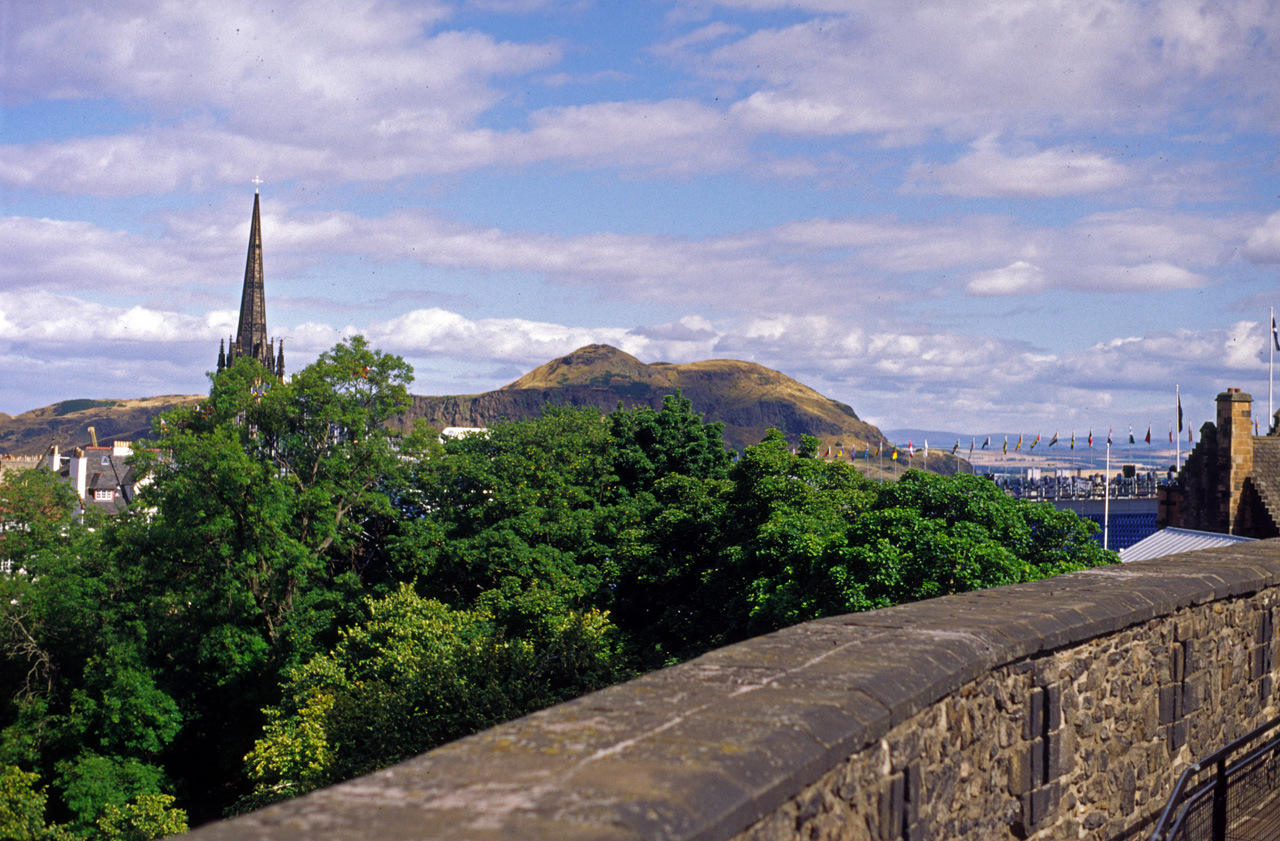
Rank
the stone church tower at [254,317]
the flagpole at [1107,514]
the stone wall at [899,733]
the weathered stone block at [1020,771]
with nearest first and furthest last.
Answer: the stone wall at [899,733] < the weathered stone block at [1020,771] < the flagpole at [1107,514] < the stone church tower at [254,317]

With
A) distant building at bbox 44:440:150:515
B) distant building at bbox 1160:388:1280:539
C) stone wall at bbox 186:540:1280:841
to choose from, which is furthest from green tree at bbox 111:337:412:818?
distant building at bbox 44:440:150:515

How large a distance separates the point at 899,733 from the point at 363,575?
41.9m

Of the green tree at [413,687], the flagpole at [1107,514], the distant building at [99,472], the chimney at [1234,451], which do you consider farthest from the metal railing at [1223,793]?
the distant building at [99,472]

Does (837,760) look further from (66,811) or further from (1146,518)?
(1146,518)

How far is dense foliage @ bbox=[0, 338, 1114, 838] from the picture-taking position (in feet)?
66.7

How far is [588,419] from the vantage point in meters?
55.3

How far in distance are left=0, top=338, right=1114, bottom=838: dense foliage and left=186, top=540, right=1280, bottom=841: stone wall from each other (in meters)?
10.7

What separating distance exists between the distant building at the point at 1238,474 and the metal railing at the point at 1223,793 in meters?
23.5

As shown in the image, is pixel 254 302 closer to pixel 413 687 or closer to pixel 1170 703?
pixel 413 687

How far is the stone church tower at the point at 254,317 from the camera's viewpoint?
122 m

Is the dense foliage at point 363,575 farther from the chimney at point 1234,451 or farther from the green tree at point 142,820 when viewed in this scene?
the chimney at point 1234,451

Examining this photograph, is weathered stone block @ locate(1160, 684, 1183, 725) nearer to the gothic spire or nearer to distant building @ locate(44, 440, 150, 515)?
distant building @ locate(44, 440, 150, 515)

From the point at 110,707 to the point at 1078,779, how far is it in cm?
3623

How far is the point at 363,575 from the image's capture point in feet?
143
